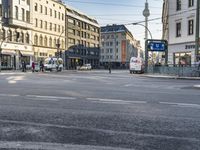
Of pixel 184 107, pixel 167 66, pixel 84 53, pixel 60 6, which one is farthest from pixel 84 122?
pixel 84 53

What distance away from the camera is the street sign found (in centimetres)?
4747

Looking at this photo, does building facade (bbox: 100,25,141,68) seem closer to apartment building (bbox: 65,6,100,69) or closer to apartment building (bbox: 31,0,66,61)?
apartment building (bbox: 65,6,100,69)

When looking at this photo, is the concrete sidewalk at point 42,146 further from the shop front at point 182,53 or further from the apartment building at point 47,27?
the apartment building at point 47,27

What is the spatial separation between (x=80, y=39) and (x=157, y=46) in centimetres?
6898

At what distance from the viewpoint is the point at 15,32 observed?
75.8 meters

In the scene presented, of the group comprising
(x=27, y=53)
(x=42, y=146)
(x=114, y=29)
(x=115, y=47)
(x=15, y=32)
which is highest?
(x=114, y=29)

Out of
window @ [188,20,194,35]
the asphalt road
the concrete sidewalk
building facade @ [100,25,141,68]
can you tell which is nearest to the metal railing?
window @ [188,20,194,35]

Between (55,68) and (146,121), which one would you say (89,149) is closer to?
(146,121)

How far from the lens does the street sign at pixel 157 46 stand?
4747cm

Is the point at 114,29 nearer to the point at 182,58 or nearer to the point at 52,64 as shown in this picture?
the point at 52,64

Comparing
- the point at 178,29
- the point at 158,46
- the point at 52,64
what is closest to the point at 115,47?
the point at 52,64

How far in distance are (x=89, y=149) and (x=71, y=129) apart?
5.73ft

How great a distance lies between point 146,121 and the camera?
8.85 metres

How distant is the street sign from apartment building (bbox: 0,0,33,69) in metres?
30.6
